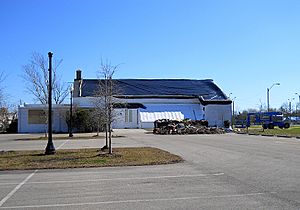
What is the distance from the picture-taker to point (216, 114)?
75.9m

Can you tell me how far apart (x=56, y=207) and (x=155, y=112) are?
65618 mm

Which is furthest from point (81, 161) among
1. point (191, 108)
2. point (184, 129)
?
point (191, 108)

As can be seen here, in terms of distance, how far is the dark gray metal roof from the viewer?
79688 millimetres

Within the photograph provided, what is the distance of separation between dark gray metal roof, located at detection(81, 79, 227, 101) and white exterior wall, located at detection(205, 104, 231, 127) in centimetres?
191

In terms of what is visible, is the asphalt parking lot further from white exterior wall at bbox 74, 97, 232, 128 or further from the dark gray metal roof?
the dark gray metal roof

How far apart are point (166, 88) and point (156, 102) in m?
7.70

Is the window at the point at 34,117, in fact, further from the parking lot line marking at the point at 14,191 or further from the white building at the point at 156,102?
the parking lot line marking at the point at 14,191

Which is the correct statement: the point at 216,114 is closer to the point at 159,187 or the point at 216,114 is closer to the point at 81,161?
the point at 81,161

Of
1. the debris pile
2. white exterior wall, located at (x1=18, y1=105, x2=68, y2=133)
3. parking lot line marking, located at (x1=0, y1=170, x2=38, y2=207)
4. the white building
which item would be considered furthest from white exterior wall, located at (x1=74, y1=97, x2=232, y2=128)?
parking lot line marking, located at (x1=0, y1=170, x2=38, y2=207)

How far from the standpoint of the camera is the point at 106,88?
906 inches

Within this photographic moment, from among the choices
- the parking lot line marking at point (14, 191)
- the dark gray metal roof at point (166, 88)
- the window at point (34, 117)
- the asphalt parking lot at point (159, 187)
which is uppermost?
the dark gray metal roof at point (166, 88)

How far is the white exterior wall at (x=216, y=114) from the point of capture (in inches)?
2977

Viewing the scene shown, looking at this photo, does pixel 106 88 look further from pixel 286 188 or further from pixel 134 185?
pixel 286 188

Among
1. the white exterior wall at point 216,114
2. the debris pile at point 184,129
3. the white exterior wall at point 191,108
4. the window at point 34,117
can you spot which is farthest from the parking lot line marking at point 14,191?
the white exterior wall at point 216,114
